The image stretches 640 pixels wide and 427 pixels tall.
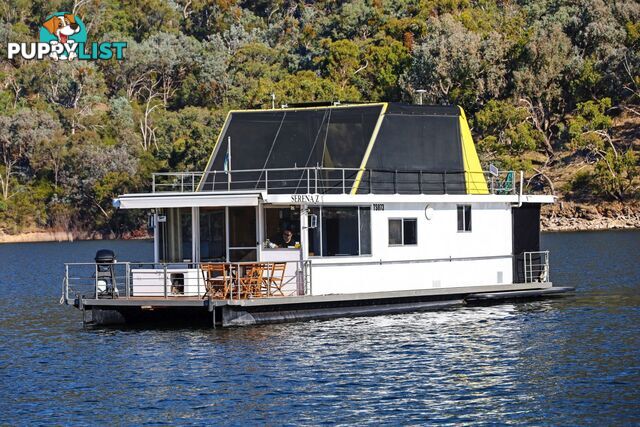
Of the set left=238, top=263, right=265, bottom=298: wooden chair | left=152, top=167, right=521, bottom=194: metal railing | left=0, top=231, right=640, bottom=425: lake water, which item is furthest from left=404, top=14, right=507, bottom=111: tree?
left=238, top=263, right=265, bottom=298: wooden chair

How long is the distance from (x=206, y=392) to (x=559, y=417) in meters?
6.90

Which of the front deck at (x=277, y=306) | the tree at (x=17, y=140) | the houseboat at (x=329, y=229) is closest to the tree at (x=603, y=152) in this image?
the tree at (x=17, y=140)

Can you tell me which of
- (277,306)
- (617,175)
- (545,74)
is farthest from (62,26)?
(277,306)

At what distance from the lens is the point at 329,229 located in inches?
1256

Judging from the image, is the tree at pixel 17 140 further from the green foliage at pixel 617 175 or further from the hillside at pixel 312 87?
the green foliage at pixel 617 175

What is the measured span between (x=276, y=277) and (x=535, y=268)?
9.10 metres

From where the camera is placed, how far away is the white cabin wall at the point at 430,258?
31.9 meters

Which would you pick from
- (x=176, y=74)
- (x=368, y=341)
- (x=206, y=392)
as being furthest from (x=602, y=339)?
(x=176, y=74)

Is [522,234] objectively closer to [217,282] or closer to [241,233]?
[241,233]

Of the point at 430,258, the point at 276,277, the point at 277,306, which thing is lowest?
the point at 277,306

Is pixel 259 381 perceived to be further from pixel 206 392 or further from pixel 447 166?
pixel 447 166

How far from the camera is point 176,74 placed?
13275 centimetres

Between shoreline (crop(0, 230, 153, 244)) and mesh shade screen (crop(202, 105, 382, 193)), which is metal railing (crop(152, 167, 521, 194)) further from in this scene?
shoreline (crop(0, 230, 153, 244))

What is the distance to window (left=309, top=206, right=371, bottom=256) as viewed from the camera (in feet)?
104
